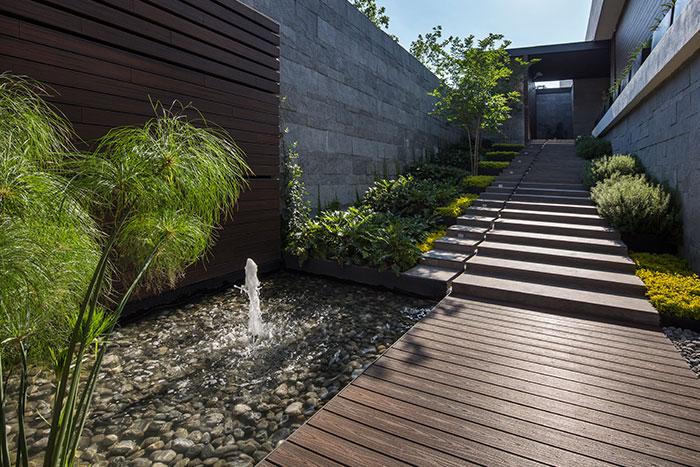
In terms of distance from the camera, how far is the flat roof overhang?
1405 cm

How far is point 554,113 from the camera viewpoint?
21.3 meters

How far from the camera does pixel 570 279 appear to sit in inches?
167

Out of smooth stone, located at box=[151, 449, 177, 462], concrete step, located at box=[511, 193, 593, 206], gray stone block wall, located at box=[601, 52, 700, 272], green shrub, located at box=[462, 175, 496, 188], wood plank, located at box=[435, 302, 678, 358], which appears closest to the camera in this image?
smooth stone, located at box=[151, 449, 177, 462]

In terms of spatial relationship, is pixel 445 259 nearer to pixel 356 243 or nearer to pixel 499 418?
pixel 356 243

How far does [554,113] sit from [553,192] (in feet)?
55.0

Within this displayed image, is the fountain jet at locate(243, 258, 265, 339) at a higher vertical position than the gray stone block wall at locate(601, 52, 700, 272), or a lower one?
lower

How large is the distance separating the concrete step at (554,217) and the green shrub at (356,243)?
7.05 feet

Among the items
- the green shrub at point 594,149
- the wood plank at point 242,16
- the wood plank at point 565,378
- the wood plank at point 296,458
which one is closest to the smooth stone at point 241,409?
the wood plank at point 296,458

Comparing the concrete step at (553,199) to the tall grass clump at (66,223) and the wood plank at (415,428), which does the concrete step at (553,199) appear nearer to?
the wood plank at (415,428)

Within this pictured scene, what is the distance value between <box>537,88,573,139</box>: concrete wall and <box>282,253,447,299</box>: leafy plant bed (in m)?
20.5

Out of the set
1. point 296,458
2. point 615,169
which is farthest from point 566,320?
point 615,169

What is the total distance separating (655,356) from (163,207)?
11.4ft

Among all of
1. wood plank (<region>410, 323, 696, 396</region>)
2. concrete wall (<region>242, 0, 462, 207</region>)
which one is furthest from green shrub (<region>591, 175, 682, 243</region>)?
concrete wall (<region>242, 0, 462, 207</region>)

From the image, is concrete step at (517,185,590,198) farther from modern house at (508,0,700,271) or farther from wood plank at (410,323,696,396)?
wood plank at (410,323,696,396)
